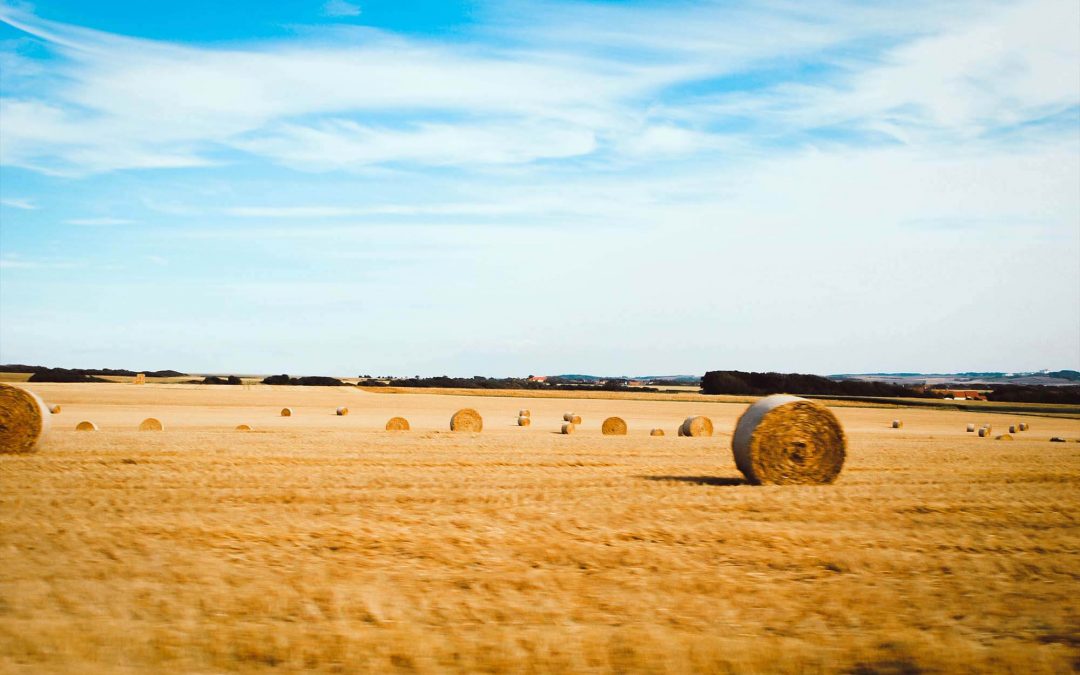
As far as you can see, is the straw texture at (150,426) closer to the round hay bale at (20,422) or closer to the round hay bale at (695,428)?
the round hay bale at (20,422)

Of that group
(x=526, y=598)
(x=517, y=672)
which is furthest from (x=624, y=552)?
(x=517, y=672)

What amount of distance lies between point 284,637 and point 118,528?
471 cm

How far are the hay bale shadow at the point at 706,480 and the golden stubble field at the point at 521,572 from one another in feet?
0.26

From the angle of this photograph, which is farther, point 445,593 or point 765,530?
point 765,530

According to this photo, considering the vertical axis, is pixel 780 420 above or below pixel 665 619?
above

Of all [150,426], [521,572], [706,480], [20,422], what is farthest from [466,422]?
[521,572]

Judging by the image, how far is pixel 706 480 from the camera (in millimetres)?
16484

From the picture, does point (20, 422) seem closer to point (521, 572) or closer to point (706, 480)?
point (706, 480)

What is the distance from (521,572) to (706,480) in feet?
28.9

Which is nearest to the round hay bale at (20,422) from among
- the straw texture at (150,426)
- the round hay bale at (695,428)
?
the straw texture at (150,426)

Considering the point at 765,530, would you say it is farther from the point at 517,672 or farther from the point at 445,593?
the point at 517,672

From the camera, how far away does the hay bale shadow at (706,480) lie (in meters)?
16.0

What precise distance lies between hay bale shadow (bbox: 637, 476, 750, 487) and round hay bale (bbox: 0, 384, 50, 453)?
Result: 40.5 feet

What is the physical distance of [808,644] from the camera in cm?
642
